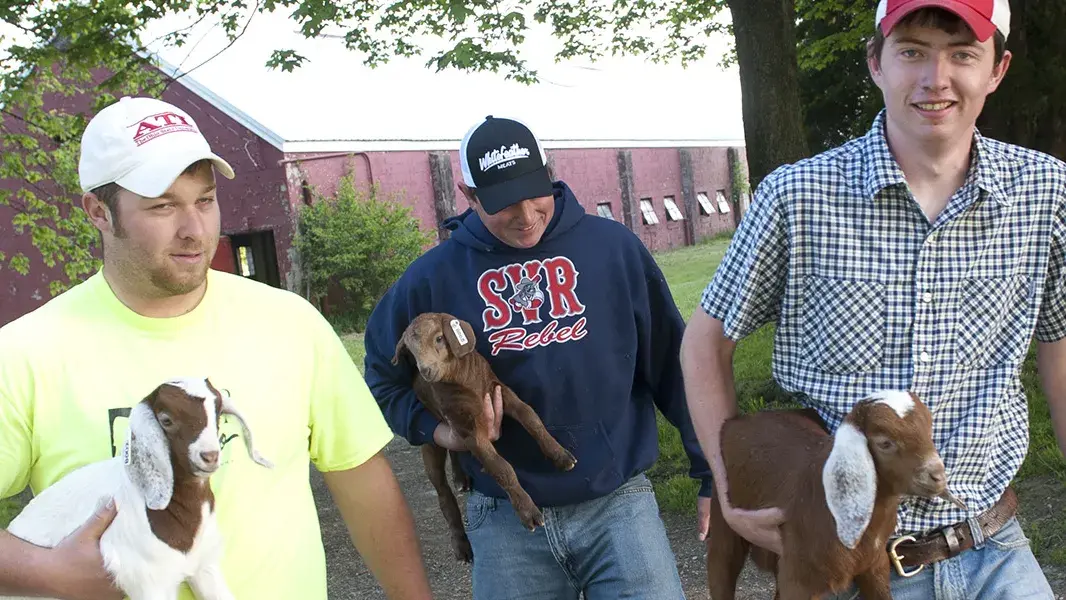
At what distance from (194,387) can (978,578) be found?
6.61 feet

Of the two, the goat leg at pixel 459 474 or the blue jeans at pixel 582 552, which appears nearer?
the blue jeans at pixel 582 552

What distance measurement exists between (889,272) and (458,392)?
137cm

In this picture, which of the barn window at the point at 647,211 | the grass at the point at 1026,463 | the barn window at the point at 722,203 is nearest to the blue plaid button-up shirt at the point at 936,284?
the grass at the point at 1026,463

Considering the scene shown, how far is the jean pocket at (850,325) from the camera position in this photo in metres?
2.49

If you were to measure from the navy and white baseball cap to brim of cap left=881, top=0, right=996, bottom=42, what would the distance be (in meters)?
1.33

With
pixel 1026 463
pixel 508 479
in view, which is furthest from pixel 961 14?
pixel 1026 463

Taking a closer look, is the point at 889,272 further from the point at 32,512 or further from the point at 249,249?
the point at 249,249

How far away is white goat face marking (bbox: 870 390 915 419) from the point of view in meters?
2.04

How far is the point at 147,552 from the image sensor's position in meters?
2.14

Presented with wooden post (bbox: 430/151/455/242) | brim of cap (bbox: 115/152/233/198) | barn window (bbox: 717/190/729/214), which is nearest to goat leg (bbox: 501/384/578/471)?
brim of cap (bbox: 115/152/233/198)

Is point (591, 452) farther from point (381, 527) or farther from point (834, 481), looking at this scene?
point (834, 481)

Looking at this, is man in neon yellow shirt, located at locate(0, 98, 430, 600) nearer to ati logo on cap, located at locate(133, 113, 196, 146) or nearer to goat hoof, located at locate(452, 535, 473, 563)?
ati logo on cap, located at locate(133, 113, 196, 146)

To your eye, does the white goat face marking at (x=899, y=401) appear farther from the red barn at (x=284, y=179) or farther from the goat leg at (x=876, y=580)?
the red barn at (x=284, y=179)

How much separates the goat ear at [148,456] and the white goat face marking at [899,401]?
61.0 inches
